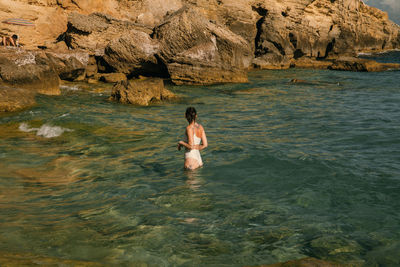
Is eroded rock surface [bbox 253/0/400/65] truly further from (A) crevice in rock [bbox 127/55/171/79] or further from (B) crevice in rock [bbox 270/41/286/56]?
(A) crevice in rock [bbox 127/55/171/79]

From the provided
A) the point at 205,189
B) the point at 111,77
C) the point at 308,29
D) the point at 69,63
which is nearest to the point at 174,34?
the point at 111,77

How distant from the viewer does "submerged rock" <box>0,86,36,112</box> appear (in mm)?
12031

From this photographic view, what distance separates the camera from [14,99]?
12.4 m

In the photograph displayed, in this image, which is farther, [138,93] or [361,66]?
[361,66]

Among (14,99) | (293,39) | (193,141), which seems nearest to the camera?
(193,141)

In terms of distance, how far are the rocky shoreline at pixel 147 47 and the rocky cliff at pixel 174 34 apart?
6cm

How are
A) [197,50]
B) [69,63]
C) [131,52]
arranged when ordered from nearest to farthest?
[69,63] < [197,50] < [131,52]

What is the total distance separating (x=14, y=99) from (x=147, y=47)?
10.8 meters

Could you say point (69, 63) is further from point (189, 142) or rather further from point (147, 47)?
point (189, 142)

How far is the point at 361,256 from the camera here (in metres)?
4.02

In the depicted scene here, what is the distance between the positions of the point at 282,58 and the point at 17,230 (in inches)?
1299

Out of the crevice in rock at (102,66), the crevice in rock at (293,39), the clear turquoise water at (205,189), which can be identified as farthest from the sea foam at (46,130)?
the crevice in rock at (293,39)

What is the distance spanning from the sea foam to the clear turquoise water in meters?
0.08

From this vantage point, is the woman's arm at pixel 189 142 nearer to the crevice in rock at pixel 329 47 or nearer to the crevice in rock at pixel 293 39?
the crevice in rock at pixel 293 39
